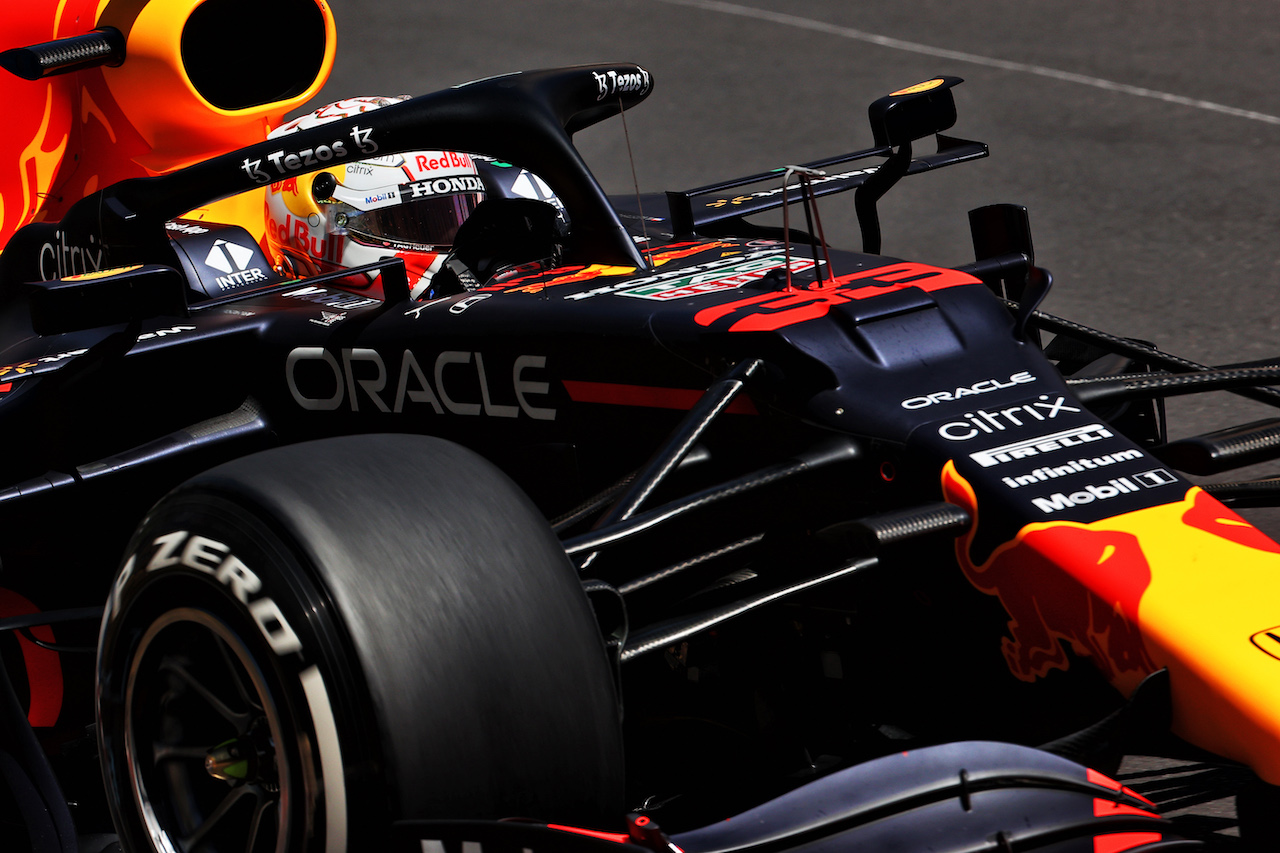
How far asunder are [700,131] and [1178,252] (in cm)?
423

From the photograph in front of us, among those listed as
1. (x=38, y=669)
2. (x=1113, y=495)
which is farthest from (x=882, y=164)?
(x=38, y=669)

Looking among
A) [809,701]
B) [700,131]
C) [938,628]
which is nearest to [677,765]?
[809,701]

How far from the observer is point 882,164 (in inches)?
151

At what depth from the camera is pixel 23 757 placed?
298cm

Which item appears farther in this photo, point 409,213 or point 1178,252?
point 1178,252

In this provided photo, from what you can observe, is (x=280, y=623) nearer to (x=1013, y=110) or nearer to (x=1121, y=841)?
(x=1121, y=841)

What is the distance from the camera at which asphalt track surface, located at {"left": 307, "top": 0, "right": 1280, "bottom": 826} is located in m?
7.41

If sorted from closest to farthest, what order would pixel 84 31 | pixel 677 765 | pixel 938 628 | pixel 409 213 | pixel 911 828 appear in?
pixel 911 828, pixel 938 628, pixel 677 765, pixel 409 213, pixel 84 31

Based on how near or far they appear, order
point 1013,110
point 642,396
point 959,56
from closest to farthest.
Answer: point 642,396 → point 1013,110 → point 959,56

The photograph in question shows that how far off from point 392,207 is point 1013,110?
7.33 meters

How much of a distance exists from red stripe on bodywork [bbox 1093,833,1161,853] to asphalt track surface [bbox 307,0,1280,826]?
2818mm

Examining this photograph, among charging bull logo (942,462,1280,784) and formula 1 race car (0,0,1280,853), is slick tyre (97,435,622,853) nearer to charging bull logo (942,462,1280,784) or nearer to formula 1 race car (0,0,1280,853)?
formula 1 race car (0,0,1280,853)

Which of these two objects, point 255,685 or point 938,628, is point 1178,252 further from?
point 255,685

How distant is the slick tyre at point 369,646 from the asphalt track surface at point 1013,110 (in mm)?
3166
